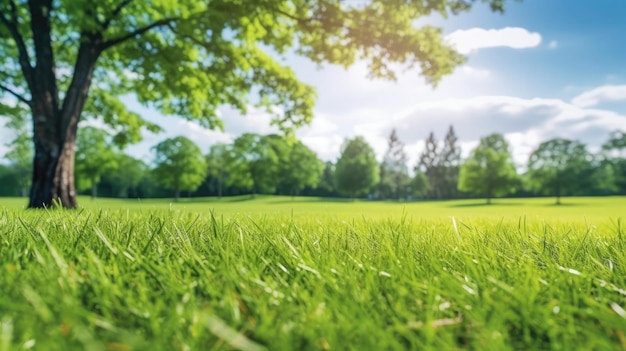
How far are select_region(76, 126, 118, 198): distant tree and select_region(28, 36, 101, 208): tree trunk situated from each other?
1763 inches

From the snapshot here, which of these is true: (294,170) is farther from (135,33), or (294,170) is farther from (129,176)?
(135,33)

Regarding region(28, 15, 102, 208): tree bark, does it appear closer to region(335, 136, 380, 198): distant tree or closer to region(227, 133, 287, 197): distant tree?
region(227, 133, 287, 197): distant tree

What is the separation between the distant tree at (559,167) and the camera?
51.2 metres

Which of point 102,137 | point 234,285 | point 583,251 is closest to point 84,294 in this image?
point 234,285

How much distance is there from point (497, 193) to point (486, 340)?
61358mm

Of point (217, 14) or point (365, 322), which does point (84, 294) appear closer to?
point (365, 322)

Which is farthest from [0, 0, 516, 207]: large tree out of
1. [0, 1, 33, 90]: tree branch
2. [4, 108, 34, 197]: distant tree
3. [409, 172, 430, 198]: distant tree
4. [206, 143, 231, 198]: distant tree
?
[409, 172, 430, 198]: distant tree

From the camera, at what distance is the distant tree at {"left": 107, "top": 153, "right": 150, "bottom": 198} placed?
7469cm

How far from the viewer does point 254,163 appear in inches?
2509

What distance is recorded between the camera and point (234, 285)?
1.27m

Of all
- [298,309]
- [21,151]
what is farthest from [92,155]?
[298,309]

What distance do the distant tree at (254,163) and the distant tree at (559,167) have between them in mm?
37145

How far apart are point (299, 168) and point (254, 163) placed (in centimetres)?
818

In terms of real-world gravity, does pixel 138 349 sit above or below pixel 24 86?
below
